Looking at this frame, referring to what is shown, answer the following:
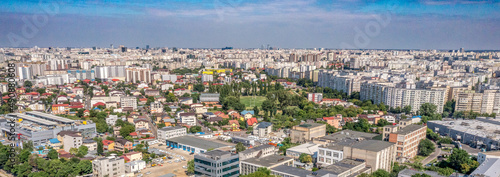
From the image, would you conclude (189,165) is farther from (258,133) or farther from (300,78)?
(300,78)

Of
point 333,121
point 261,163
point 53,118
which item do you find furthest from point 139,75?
point 261,163

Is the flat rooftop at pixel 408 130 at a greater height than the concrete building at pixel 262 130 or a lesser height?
greater

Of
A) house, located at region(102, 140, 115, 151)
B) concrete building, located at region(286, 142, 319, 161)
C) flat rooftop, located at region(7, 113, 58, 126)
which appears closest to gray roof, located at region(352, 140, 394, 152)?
concrete building, located at region(286, 142, 319, 161)

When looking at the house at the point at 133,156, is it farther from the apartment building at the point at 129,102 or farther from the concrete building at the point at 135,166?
the apartment building at the point at 129,102

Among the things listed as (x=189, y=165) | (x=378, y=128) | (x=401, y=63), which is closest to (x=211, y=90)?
(x=378, y=128)

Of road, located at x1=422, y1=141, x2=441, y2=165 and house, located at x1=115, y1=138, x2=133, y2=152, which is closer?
road, located at x1=422, y1=141, x2=441, y2=165

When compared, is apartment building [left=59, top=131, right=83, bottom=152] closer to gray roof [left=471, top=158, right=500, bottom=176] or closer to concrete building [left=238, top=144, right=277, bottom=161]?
concrete building [left=238, top=144, right=277, bottom=161]

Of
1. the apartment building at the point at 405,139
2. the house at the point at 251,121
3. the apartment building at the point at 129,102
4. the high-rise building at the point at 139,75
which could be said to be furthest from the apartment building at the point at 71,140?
the high-rise building at the point at 139,75
